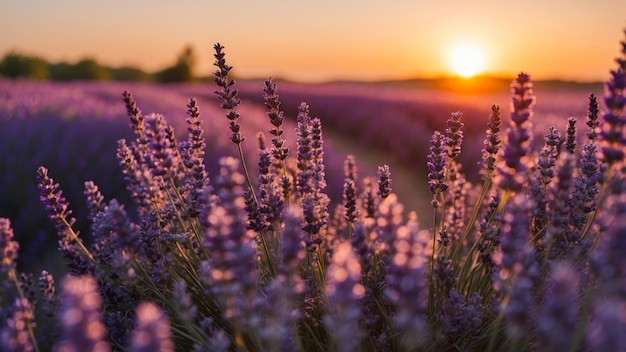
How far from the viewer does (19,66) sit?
137ft

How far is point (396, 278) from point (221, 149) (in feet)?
18.3

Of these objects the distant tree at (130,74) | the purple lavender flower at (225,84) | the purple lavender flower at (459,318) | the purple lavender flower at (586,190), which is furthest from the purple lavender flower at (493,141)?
the distant tree at (130,74)

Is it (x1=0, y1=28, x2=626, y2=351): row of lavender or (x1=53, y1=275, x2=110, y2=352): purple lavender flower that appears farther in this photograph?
(x1=0, y1=28, x2=626, y2=351): row of lavender

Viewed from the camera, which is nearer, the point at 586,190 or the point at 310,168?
the point at 586,190

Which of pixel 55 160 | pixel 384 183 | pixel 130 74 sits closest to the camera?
pixel 384 183

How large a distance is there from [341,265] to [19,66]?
46737 millimetres

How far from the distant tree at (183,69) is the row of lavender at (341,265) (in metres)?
52.0

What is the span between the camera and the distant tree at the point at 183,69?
52625 mm

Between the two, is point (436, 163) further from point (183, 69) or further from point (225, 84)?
point (183, 69)

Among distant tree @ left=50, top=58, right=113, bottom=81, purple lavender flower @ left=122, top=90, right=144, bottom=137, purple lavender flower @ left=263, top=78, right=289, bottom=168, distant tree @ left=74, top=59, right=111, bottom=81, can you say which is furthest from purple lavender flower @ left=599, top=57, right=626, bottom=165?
distant tree @ left=74, top=59, right=111, bottom=81

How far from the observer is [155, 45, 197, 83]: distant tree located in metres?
52.6

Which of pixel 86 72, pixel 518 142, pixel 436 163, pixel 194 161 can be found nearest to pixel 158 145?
pixel 194 161

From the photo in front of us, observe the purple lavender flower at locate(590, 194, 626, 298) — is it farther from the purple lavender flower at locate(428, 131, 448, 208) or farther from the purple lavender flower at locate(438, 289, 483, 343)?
the purple lavender flower at locate(428, 131, 448, 208)

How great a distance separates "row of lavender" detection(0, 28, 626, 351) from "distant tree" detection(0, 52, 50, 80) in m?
44.0
